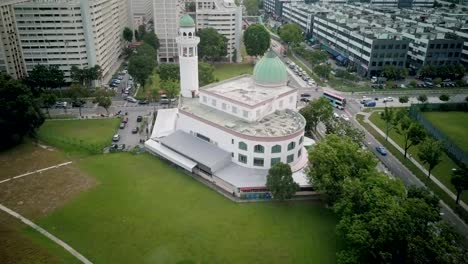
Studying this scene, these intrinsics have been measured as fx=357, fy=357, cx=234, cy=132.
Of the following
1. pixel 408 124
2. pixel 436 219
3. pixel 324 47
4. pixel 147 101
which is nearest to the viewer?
pixel 436 219

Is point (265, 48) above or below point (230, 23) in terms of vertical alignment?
below

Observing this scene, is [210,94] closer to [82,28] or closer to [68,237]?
[68,237]

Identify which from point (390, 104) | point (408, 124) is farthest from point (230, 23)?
point (408, 124)

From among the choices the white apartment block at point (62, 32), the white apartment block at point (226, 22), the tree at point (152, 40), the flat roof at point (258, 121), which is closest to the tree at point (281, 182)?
the flat roof at point (258, 121)

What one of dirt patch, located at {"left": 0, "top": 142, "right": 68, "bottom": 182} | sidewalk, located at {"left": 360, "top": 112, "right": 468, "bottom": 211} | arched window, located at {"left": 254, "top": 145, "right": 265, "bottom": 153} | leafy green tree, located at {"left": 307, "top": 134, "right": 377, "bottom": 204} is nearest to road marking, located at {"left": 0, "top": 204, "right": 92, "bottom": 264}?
dirt patch, located at {"left": 0, "top": 142, "right": 68, "bottom": 182}

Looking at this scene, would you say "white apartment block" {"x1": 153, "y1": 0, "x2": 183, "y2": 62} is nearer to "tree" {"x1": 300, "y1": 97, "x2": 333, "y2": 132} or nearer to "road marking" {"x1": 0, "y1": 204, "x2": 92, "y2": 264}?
"tree" {"x1": 300, "y1": 97, "x2": 333, "y2": 132}

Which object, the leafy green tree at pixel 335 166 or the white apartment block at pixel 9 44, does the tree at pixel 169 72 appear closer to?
the white apartment block at pixel 9 44

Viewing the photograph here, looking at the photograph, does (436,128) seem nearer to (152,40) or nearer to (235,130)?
(235,130)
